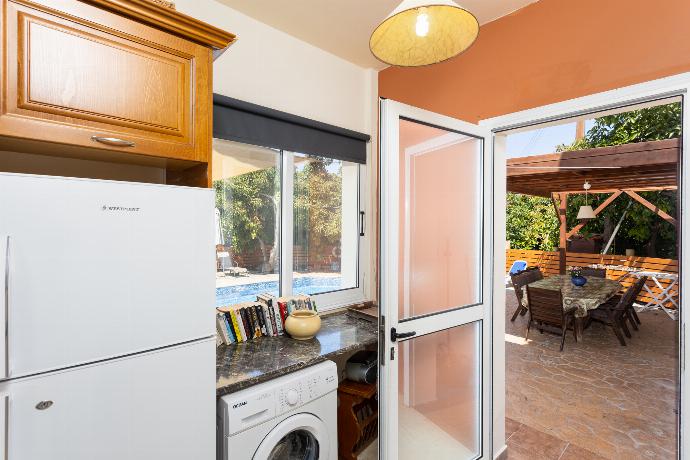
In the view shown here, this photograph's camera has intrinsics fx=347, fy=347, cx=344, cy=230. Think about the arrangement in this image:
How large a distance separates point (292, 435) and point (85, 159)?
5.62ft

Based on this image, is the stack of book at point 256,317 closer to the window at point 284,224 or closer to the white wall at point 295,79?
the window at point 284,224

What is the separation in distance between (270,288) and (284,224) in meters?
0.48

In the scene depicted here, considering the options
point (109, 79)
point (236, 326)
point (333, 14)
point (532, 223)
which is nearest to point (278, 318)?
point (236, 326)

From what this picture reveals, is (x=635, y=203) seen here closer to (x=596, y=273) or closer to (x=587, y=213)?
(x=587, y=213)

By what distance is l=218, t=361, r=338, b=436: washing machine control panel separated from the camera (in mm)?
1485

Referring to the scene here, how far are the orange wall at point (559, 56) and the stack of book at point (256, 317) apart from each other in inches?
67.7

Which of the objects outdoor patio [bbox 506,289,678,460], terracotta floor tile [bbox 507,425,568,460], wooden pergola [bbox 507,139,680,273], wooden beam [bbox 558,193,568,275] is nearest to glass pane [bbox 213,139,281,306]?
terracotta floor tile [bbox 507,425,568,460]

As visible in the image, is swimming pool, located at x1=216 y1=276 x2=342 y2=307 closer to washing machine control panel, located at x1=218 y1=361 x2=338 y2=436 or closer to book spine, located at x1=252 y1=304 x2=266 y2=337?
book spine, located at x1=252 y1=304 x2=266 y2=337

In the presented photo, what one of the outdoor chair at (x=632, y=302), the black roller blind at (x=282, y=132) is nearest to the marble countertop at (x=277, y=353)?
the black roller blind at (x=282, y=132)

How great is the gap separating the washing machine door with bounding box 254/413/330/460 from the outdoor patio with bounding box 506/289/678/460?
1.44 metres

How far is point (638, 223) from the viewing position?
7.27m

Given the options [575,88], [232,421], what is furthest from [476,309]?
[232,421]

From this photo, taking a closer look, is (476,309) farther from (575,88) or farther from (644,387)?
(644,387)

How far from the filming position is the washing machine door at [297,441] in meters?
1.59
